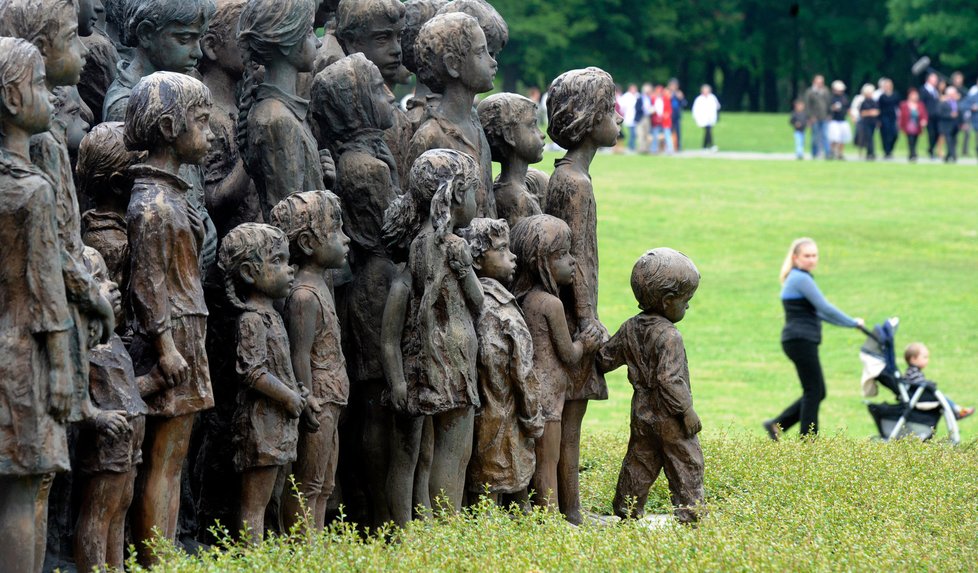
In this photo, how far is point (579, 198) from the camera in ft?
29.6

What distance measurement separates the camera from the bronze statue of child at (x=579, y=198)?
9016 millimetres

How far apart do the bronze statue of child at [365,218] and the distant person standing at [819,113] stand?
29.9 m

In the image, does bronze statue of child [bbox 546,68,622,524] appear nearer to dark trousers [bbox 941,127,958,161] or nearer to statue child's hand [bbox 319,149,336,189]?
statue child's hand [bbox 319,149,336,189]

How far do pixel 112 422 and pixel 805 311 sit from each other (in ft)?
30.2

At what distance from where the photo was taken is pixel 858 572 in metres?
7.20

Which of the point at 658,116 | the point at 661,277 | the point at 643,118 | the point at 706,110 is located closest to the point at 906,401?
the point at 661,277

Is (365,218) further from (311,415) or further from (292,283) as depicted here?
(311,415)

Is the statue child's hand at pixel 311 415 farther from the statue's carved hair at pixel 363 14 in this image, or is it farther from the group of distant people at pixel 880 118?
the group of distant people at pixel 880 118

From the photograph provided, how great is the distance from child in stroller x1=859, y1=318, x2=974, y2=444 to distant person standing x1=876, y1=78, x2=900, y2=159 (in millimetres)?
23138

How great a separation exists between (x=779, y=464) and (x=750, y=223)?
17.6m

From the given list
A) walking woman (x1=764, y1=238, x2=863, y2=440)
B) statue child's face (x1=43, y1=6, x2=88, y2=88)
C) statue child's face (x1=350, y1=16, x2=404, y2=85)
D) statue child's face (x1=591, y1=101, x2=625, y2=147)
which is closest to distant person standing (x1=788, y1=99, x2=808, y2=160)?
walking woman (x1=764, y1=238, x2=863, y2=440)

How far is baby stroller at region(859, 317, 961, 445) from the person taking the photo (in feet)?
47.3

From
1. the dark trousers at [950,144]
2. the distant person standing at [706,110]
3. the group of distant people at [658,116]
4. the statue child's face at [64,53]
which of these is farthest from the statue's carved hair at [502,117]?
the distant person standing at [706,110]

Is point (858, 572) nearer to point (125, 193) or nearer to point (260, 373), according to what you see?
point (260, 373)
